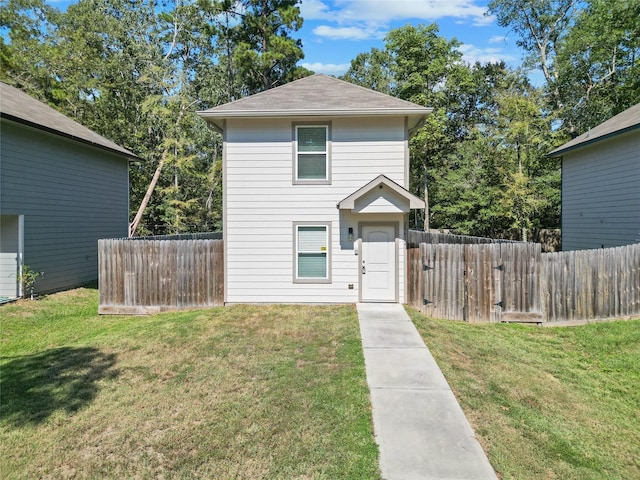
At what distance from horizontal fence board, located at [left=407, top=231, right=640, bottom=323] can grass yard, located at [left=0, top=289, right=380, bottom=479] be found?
10.2 ft

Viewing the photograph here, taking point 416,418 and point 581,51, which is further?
point 581,51

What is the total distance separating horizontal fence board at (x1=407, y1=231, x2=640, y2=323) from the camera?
8.62 metres

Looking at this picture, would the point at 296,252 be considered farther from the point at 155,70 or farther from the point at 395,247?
the point at 155,70

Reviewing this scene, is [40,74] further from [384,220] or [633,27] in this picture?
[633,27]

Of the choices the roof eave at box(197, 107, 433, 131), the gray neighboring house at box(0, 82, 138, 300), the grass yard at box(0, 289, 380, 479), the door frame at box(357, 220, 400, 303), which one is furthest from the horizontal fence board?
the gray neighboring house at box(0, 82, 138, 300)

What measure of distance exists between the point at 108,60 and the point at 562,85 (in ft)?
99.6

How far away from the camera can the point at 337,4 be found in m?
14.7

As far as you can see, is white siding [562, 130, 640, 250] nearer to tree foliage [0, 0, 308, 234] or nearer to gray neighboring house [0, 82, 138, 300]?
gray neighboring house [0, 82, 138, 300]

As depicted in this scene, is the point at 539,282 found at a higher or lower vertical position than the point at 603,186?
lower

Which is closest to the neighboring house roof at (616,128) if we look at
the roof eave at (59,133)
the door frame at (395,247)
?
the door frame at (395,247)

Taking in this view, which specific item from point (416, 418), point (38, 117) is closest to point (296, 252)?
point (416, 418)

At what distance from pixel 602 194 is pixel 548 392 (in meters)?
11.2

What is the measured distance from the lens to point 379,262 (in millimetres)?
9445

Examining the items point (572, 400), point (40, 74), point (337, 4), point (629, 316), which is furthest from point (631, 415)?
point (40, 74)
